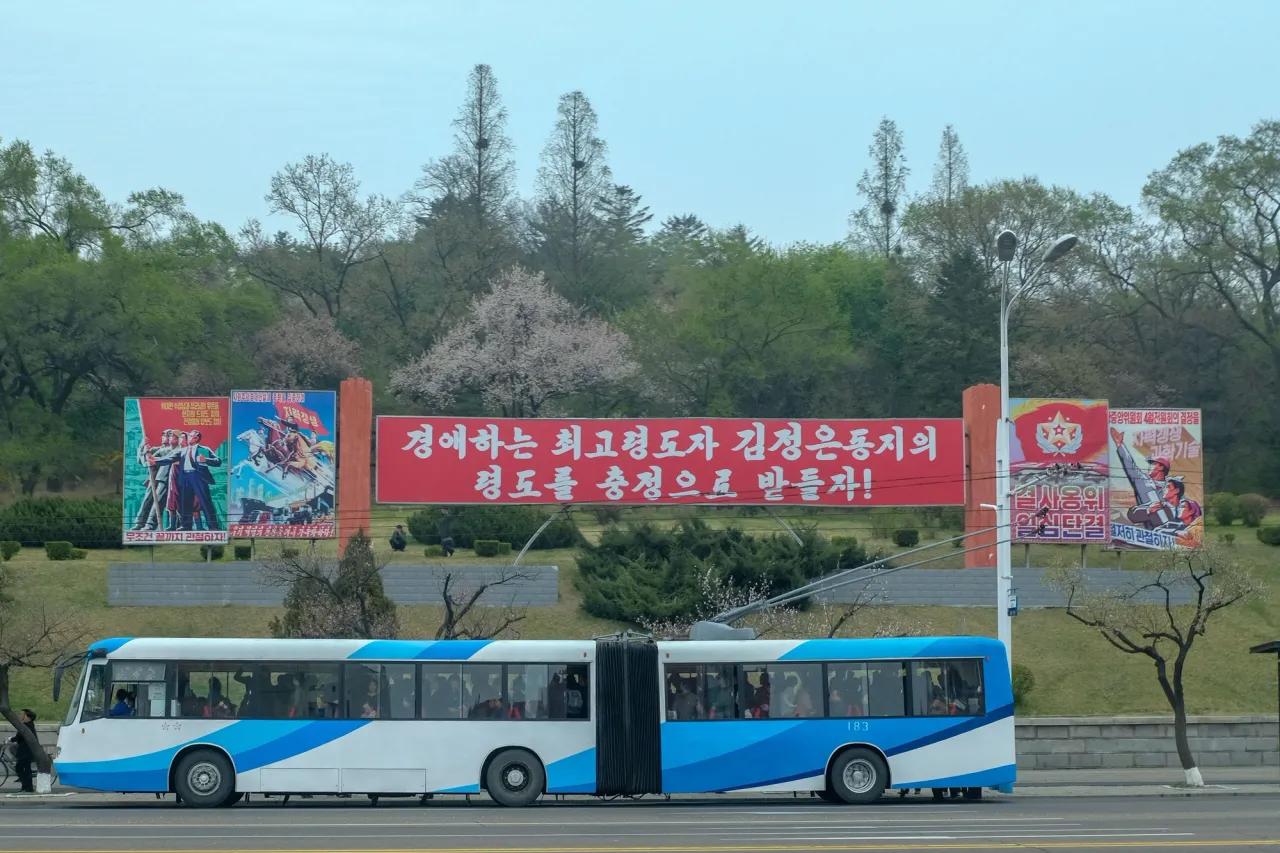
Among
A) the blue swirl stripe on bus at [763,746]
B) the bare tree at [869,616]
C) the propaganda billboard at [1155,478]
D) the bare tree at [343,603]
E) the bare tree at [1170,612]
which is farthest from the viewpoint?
the propaganda billboard at [1155,478]

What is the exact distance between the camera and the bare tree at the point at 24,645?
76.5ft

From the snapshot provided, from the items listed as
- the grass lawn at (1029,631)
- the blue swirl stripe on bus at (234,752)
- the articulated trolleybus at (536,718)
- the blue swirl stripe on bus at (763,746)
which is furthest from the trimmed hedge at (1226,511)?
the blue swirl stripe on bus at (234,752)

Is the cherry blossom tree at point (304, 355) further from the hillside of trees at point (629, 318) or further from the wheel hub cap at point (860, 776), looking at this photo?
the wheel hub cap at point (860, 776)

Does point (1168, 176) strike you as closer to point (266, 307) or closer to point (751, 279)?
point (751, 279)

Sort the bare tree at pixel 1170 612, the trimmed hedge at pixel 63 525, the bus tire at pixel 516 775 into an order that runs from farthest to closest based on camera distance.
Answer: the trimmed hedge at pixel 63 525
the bare tree at pixel 1170 612
the bus tire at pixel 516 775

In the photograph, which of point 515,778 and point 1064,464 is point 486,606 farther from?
point 515,778

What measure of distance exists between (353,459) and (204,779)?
1768cm

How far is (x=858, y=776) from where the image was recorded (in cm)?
2231

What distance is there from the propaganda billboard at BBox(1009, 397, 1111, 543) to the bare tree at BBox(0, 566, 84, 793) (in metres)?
23.9

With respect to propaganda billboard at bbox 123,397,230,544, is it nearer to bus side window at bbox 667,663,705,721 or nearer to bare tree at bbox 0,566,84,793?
bare tree at bbox 0,566,84,793

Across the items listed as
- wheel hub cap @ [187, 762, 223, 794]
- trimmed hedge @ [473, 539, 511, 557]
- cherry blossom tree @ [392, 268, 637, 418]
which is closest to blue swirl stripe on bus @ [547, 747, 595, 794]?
wheel hub cap @ [187, 762, 223, 794]

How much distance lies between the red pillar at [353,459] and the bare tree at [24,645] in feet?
22.7

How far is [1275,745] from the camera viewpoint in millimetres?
28234

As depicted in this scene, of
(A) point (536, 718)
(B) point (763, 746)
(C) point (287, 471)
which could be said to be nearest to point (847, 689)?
(B) point (763, 746)
